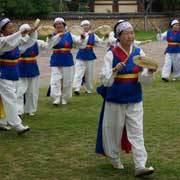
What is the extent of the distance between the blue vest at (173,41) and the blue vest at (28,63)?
5626mm

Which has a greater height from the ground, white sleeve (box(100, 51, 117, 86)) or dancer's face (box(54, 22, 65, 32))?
Answer: dancer's face (box(54, 22, 65, 32))

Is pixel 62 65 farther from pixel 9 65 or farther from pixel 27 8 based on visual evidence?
pixel 27 8

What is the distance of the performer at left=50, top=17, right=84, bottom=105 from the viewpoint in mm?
11070

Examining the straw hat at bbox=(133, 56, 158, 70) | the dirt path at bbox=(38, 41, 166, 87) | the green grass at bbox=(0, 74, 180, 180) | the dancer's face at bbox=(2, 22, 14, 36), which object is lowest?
the dirt path at bbox=(38, 41, 166, 87)

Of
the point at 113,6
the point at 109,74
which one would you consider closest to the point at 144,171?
the point at 109,74

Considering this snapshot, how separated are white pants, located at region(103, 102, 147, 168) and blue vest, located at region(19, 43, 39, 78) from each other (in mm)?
3502

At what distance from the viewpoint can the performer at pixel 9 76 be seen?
813 centimetres

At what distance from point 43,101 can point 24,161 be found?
5.02 metres

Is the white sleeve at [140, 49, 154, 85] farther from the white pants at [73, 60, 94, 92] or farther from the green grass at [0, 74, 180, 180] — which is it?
the white pants at [73, 60, 94, 92]

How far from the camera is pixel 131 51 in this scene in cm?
639

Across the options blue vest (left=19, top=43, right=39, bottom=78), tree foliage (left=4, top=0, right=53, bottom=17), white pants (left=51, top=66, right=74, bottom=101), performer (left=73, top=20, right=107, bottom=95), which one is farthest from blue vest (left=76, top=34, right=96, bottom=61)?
tree foliage (left=4, top=0, right=53, bottom=17)

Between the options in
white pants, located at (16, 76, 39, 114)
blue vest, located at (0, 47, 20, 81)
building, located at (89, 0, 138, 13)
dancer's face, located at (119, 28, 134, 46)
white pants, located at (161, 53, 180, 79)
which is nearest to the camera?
dancer's face, located at (119, 28, 134, 46)

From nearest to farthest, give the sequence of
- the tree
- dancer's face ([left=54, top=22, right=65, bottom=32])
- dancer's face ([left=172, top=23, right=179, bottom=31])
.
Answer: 1. dancer's face ([left=54, top=22, right=65, bottom=32])
2. dancer's face ([left=172, top=23, right=179, bottom=31])
3. the tree

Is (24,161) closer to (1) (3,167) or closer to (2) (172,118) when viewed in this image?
(1) (3,167)
